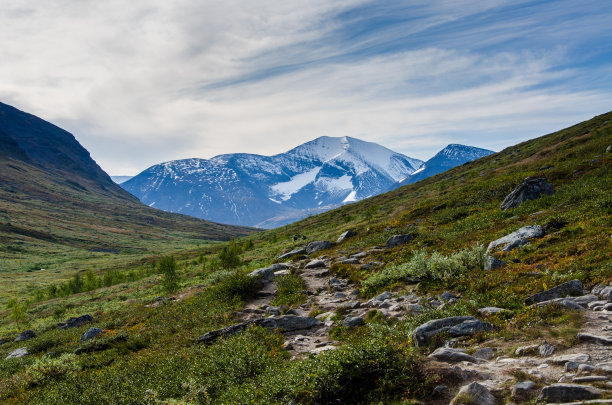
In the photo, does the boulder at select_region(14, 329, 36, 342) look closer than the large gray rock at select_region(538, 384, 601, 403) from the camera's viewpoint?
No

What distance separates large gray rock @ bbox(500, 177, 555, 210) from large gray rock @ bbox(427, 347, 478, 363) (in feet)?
69.6

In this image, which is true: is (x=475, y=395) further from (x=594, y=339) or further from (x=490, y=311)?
(x=490, y=311)

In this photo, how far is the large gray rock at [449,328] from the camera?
30.1 feet

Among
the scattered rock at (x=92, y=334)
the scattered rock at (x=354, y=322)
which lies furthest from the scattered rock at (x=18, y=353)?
the scattered rock at (x=354, y=322)

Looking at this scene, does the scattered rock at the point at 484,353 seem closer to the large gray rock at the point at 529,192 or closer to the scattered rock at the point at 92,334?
the scattered rock at the point at 92,334

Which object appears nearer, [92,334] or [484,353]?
[484,353]

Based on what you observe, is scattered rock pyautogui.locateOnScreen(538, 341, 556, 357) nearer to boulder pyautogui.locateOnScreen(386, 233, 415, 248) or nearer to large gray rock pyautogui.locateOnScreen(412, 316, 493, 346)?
large gray rock pyautogui.locateOnScreen(412, 316, 493, 346)

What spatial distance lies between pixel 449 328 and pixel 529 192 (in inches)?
832

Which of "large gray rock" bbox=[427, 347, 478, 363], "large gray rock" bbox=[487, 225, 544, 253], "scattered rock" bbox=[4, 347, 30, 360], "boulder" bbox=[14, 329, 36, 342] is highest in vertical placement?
"large gray rock" bbox=[487, 225, 544, 253]

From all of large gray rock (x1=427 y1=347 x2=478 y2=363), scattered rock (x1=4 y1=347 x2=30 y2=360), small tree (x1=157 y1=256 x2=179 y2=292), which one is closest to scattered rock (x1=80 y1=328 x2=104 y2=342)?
scattered rock (x1=4 y1=347 x2=30 y2=360)

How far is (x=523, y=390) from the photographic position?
6188 mm

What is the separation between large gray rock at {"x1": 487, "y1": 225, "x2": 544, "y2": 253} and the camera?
53.0 feet

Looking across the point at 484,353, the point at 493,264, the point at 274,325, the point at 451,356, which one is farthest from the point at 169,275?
the point at 484,353

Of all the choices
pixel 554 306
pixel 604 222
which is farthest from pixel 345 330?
pixel 604 222
